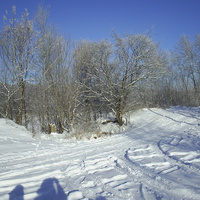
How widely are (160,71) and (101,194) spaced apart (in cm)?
1302

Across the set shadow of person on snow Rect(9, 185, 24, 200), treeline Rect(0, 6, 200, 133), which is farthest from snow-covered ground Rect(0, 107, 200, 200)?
treeline Rect(0, 6, 200, 133)

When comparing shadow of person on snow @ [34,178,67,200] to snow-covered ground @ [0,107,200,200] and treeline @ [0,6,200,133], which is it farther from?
treeline @ [0,6,200,133]

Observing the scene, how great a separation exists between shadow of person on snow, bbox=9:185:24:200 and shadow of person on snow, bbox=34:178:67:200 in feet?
0.94

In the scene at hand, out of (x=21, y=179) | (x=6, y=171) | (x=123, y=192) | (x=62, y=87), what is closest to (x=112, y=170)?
(x=123, y=192)

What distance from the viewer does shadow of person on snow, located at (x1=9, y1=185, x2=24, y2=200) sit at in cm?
241

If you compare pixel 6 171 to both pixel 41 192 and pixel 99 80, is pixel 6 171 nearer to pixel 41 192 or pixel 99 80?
pixel 41 192

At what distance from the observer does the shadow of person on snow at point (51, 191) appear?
7.92 feet

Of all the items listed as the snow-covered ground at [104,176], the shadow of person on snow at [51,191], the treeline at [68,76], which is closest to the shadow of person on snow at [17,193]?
the snow-covered ground at [104,176]

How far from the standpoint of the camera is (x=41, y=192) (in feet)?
8.39

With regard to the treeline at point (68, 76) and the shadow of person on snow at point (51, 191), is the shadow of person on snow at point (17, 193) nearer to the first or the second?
the shadow of person on snow at point (51, 191)

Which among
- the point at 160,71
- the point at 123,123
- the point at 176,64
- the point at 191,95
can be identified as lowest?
the point at 123,123

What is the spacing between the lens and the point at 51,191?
2.60 meters

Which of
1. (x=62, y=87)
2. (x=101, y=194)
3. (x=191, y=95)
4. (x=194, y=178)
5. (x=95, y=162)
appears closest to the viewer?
(x=101, y=194)

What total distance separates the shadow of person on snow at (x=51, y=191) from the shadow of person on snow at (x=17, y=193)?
0.29 m
